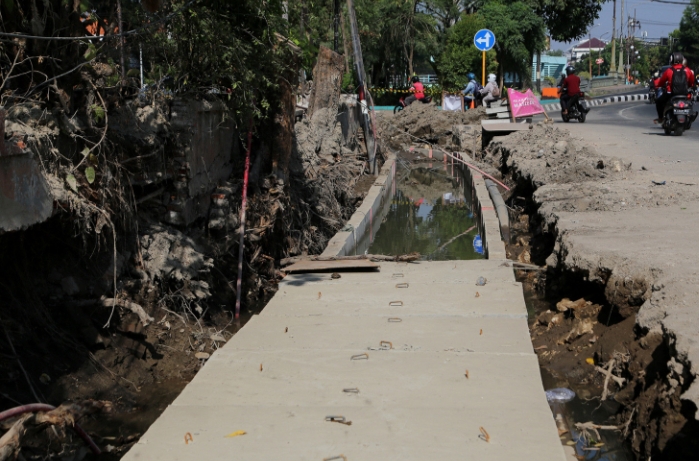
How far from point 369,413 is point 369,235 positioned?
23.1 feet

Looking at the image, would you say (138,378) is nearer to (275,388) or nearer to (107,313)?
(107,313)

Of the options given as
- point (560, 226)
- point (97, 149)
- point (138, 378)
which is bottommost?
point (138, 378)

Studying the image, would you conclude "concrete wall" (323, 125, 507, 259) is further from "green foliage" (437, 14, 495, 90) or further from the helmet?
"green foliage" (437, 14, 495, 90)

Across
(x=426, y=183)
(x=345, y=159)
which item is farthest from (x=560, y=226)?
(x=426, y=183)

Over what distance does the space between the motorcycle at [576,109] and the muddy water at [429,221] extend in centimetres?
563

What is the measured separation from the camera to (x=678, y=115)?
15148mm

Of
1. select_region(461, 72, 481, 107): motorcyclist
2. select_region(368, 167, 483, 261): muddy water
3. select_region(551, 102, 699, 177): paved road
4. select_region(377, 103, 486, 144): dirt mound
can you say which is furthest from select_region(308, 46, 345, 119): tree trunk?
select_region(461, 72, 481, 107): motorcyclist

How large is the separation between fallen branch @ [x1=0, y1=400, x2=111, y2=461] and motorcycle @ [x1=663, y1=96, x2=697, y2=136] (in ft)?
46.6

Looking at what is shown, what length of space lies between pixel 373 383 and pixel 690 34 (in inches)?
2935

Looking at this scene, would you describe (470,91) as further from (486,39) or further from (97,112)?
(97,112)

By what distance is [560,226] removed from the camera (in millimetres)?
6770

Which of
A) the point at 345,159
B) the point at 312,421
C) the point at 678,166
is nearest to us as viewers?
the point at 312,421

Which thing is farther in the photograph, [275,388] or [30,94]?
[30,94]

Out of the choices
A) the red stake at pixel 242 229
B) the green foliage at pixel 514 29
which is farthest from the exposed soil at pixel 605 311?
the green foliage at pixel 514 29
